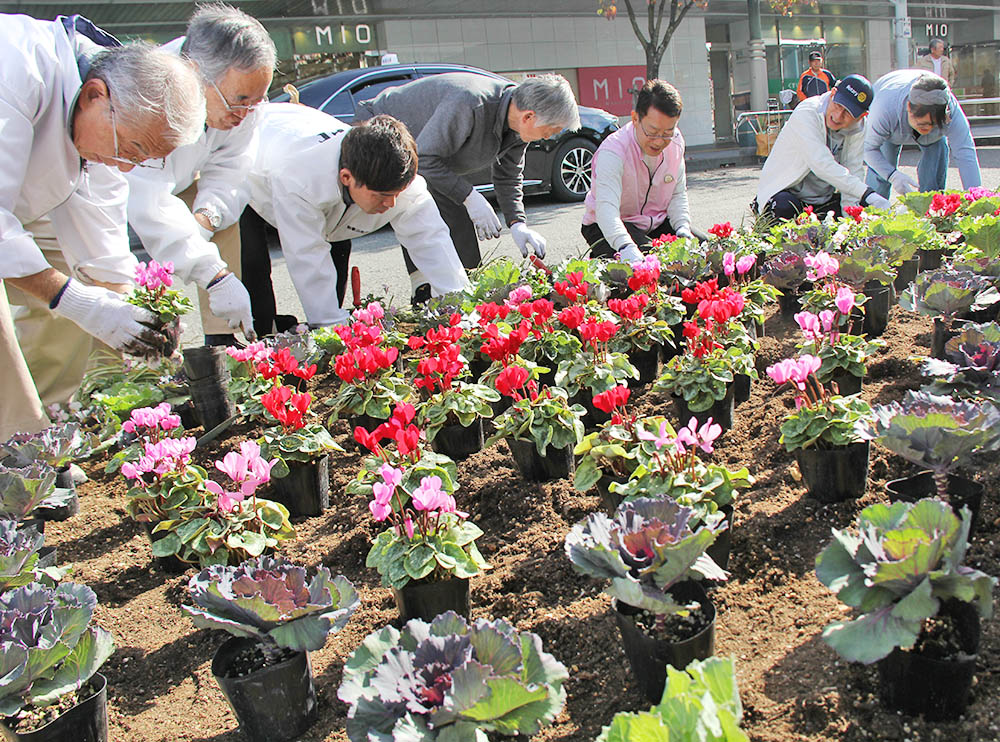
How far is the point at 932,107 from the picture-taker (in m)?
5.23

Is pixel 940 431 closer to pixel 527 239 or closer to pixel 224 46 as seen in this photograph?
pixel 224 46

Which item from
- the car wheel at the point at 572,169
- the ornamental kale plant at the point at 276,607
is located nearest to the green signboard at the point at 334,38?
the car wheel at the point at 572,169

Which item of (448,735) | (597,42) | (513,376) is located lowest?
(448,735)

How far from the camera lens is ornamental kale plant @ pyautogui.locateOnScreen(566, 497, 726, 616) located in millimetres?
1404

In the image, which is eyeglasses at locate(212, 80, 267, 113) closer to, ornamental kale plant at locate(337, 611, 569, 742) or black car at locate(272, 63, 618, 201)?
ornamental kale plant at locate(337, 611, 569, 742)

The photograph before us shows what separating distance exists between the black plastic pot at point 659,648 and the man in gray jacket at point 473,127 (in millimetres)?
2873

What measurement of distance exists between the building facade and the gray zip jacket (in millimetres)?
6197

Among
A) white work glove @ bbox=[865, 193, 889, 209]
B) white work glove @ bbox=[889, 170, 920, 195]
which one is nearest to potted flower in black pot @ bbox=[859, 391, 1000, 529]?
white work glove @ bbox=[865, 193, 889, 209]

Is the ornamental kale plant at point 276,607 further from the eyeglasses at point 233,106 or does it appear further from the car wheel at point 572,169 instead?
the car wheel at point 572,169

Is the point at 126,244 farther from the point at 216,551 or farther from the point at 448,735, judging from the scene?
the point at 448,735

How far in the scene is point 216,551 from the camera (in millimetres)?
2072

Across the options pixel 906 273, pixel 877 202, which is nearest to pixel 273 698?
pixel 906 273

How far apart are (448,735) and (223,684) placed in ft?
2.03

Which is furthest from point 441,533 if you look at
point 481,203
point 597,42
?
point 597,42
